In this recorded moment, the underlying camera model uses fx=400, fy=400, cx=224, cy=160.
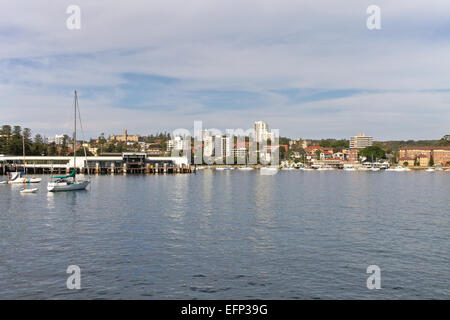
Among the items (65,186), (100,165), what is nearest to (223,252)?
(65,186)

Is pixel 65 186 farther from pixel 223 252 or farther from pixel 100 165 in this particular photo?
pixel 100 165

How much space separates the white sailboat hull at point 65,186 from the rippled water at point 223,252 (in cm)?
2327

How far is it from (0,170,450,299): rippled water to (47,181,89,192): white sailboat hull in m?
23.3

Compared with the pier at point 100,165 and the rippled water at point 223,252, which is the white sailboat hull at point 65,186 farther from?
the pier at point 100,165

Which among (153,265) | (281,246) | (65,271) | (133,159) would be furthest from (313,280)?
(133,159)

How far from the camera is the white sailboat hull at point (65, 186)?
246ft

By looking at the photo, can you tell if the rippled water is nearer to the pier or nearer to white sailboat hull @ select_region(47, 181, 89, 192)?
white sailboat hull @ select_region(47, 181, 89, 192)

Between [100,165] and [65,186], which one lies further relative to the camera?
[100,165]

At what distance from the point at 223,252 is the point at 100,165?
141817mm

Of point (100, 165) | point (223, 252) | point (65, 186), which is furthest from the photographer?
point (100, 165)

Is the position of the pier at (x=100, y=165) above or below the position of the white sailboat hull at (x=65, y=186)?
above

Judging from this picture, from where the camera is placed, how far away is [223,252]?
2933 centimetres

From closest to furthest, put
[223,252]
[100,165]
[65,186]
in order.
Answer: [223,252]
[65,186]
[100,165]

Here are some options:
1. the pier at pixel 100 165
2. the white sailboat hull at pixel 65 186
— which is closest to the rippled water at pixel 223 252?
the white sailboat hull at pixel 65 186
